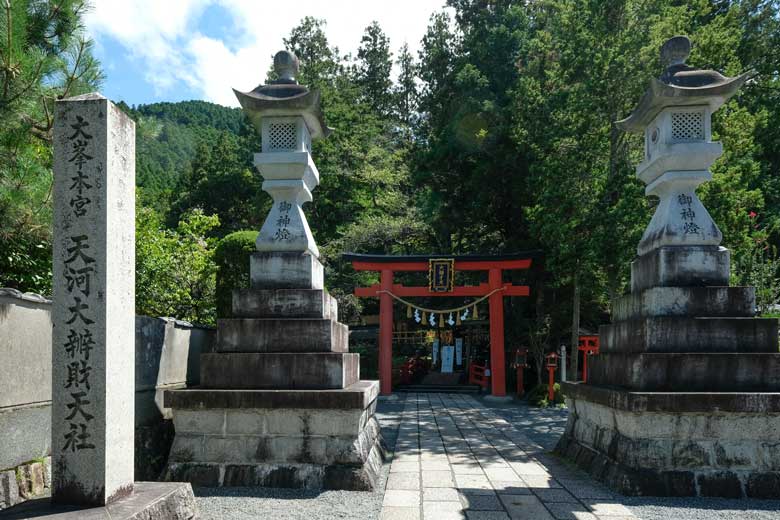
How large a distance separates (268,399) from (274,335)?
2.30 feet

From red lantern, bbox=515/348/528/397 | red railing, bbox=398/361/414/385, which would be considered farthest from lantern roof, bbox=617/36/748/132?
red railing, bbox=398/361/414/385

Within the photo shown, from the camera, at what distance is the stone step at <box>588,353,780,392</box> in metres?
5.16

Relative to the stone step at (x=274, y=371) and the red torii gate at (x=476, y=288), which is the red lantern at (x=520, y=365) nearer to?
the red torii gate at (x=476, y=288)

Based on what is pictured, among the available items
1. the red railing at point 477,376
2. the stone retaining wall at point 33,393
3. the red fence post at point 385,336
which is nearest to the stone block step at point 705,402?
the stone retaining wall at point 33,393

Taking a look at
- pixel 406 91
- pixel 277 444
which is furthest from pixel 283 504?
pixel 406 91

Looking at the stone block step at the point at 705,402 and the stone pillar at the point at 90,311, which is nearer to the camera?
the stone pillar at the point at 90,311

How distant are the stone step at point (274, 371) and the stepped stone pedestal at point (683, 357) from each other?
2.78 meters

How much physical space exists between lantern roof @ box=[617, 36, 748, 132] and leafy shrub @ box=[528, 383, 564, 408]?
941cm

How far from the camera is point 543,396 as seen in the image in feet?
47.4

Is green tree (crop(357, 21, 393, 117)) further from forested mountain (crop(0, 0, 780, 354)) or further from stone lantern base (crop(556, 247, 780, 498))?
stone lantern base (crop(556, 247, 780, 498))

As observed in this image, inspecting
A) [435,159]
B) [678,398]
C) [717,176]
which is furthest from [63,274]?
[435,159]

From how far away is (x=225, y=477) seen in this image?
522cm

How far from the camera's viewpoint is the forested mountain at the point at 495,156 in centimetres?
1019

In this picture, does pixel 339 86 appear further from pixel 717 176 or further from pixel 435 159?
pixel 717 176
